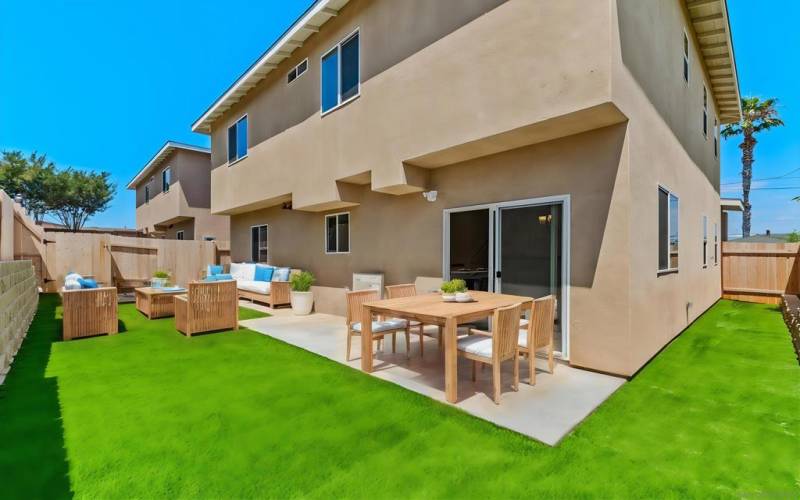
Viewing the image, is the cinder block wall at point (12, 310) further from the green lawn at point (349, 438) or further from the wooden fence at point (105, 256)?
the wooden fence at point (105, 256)

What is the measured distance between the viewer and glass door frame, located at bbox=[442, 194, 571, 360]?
16.6 ft

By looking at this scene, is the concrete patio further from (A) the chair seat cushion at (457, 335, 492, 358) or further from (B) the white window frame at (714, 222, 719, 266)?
(B) the white window frame at (714, 222, 719, 266)

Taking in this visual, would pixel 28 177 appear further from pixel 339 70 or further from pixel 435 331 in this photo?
pixel 435 331

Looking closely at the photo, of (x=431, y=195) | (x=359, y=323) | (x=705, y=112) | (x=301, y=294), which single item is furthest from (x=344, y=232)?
(x=705, y=112)

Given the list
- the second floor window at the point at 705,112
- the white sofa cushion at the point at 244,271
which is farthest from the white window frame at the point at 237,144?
the second floor window at the point at 705,112

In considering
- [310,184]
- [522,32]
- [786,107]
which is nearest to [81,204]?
[310,184]

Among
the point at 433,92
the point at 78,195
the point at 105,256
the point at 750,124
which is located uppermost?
the point at 750,124

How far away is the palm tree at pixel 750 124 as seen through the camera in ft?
61.8

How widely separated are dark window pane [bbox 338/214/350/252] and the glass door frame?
125 inches

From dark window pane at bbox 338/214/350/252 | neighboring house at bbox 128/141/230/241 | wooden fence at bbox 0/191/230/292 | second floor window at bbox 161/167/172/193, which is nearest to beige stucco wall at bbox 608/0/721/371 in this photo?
dark window pane at bbox 338/214/350/252

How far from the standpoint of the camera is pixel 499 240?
582 centimetres

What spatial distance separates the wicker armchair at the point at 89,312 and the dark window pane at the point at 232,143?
6360 mm

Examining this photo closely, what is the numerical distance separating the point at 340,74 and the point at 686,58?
7.03 m

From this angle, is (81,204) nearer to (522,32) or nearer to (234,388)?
(234,388)
